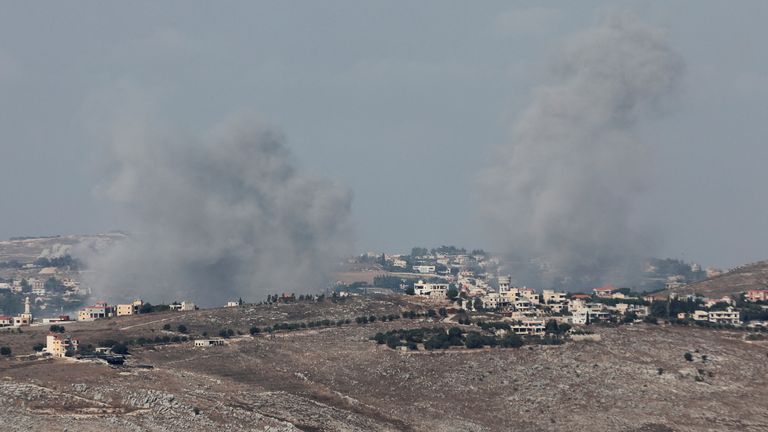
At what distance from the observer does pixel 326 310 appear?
196875 millimetres

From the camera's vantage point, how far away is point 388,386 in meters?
145

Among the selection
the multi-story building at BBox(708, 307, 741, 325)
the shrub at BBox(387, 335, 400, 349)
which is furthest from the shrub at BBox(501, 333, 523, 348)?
the multi-story building at BBox(708, 307, 741, 325)

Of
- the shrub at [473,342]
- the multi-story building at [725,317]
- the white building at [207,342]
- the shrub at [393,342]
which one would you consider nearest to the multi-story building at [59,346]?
the white building at [207,342]

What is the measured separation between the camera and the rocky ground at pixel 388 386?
12419cm

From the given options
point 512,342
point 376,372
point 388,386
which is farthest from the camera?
point 512,342

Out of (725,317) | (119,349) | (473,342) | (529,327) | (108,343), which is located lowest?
(473,342)

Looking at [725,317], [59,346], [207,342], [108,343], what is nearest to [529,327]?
[725,317]

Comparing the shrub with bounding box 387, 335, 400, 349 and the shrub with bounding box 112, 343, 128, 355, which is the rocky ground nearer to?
the shrub with bounding box 387, 335, 400, 349

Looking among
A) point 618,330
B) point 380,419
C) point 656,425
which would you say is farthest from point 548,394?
point 618,330

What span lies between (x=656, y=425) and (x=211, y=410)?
4631 cm

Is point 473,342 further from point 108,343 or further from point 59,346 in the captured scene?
point 59,346

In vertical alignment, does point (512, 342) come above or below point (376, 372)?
above

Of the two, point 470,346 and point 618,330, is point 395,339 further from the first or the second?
point 618,330

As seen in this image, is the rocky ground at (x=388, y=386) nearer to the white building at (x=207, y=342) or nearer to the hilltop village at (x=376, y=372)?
the hilltop village at (x=376, y=372)
